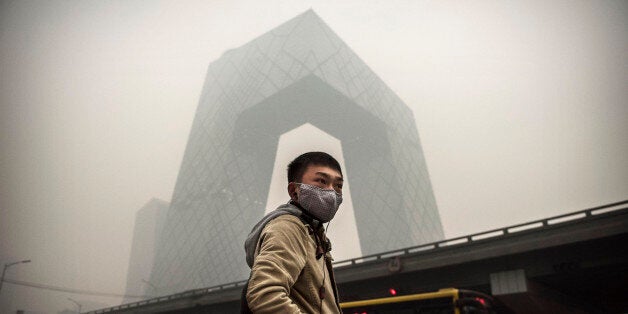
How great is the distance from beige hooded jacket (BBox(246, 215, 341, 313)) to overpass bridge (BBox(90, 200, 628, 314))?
15.6m

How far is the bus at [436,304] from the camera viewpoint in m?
4.39

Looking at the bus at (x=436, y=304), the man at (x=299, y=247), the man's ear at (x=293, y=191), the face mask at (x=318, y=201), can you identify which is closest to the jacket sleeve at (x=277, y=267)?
the man at (x=299, y=247)

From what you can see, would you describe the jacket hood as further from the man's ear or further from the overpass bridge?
the overpass bridge

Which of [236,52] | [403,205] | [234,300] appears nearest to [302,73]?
[236,52]

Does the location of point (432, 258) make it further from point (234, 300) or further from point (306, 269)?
point (306, 269)

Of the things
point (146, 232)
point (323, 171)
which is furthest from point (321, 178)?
point (146, 232)

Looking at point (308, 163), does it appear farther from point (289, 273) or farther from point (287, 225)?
point (289, 273)

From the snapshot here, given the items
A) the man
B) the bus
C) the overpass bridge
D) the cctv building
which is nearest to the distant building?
the cctv building

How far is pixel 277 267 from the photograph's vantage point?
173 centimetres

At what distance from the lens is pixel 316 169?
2.36m

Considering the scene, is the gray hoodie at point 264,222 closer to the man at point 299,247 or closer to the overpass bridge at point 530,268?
the man at point 299,247

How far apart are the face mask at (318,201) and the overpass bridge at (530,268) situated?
15.4m

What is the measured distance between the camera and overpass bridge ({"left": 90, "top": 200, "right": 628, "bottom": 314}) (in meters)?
15.0

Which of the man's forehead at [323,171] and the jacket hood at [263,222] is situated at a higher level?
the man's forehead at [323,171]
